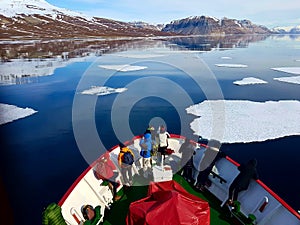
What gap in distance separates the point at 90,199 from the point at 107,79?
2193cm

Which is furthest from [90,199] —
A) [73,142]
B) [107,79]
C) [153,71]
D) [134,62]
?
[134,62]

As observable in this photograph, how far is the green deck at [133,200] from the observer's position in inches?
238

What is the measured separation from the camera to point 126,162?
6648 millimetres

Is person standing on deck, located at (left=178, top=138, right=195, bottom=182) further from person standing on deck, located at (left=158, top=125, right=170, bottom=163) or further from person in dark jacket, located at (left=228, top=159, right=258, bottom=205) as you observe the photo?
person in dark jacket, located at (left=228, top=159, right=258, bottom=205)

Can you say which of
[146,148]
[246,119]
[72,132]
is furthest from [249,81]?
[146,148]

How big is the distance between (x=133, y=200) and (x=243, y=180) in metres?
2.76

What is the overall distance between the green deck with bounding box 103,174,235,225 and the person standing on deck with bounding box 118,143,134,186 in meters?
0.28

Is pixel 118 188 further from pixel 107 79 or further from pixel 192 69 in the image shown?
pixel 192 69

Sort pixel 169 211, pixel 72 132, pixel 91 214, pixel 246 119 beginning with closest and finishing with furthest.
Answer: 1. pixel 169 211
2. pixel 91 214
3. pixel 72 132
4. pixel 246 119

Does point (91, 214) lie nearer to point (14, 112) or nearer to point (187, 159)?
point (187, 159)

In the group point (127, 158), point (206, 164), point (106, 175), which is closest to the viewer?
Result: point (127, 158)

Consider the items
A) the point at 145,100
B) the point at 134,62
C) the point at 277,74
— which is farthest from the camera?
the point at 134,62

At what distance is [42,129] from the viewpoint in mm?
14695

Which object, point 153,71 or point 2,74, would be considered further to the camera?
point 153,71
